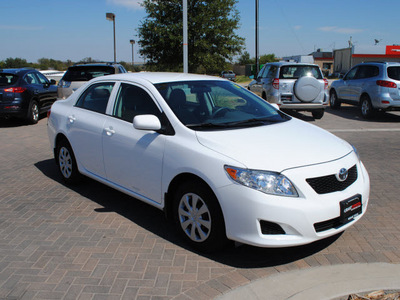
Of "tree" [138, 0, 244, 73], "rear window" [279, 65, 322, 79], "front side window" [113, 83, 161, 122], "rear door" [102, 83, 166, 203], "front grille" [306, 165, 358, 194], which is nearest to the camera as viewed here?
"front grille" [306, 165, 358, 194]

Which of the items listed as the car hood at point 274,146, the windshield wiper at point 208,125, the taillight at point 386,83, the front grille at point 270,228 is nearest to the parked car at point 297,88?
the taillight at point 386,83

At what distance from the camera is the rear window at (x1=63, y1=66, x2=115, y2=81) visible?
1282 cm

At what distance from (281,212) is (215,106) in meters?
1.73

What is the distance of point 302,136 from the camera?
165 inches

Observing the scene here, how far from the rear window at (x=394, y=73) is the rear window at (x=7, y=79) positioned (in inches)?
432

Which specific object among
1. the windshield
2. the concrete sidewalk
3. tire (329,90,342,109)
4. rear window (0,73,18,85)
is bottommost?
the concrete sidewalk

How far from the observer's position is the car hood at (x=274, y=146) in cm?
356

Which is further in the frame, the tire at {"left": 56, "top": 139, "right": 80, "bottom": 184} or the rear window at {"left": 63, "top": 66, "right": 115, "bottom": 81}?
the rear window at {"left": 63, "top": 66, "right": 115, "bottom": 81}

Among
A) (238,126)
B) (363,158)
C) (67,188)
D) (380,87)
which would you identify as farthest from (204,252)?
(380,87)

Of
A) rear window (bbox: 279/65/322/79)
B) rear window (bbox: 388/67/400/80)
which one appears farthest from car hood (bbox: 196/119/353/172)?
rear window (bbox: 388/67/400/80)

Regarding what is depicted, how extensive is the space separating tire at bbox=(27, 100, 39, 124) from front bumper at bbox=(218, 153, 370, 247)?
33.4ft

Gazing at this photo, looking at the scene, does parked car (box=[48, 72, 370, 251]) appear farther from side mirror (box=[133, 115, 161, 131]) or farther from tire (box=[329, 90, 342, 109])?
tire (box=[329, 90, 342, 109])

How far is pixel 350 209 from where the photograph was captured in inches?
147

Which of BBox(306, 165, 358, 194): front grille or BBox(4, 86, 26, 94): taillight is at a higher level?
BBox(4, 86, 26, 94): taillight
